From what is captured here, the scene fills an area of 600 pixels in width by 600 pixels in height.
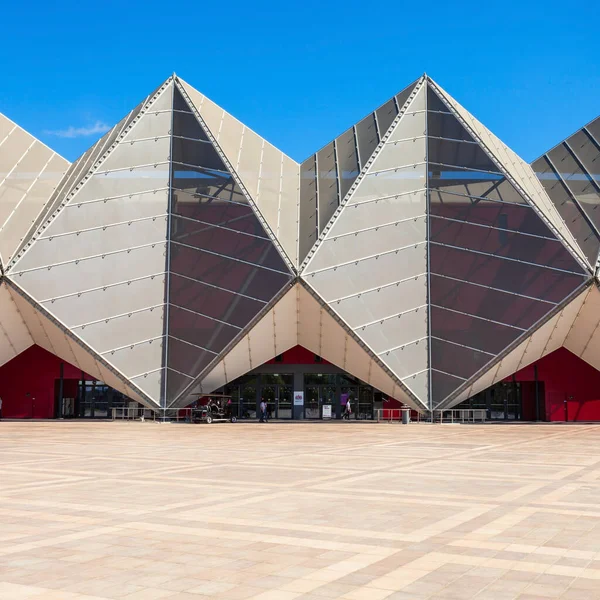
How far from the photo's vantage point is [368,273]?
31.7 m

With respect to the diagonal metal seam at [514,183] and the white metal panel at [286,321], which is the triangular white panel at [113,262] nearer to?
the white metal panel at [286,321]

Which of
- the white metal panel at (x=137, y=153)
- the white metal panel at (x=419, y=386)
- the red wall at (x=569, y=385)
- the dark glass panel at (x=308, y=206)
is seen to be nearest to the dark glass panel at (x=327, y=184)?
the dark glass panel at (x=308, y=206)

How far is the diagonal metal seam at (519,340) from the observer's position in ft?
98.9

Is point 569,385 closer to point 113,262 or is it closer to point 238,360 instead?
point 238,360

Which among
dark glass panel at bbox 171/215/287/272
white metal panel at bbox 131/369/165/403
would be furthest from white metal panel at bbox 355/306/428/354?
white metal panel at bbox 131/369/165/403

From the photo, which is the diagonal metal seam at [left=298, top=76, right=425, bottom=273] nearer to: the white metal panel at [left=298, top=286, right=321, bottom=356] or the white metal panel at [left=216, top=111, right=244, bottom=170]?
the white metal panel at [left=298, top=286, right=321, bottom=356]

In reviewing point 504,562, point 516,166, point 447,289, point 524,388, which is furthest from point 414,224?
point 504,562

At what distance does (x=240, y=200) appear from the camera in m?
A: 32.2

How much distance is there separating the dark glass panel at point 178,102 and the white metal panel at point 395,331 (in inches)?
503

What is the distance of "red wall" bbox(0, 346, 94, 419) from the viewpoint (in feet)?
118

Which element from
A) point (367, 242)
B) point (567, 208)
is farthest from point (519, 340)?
point (567, 208)

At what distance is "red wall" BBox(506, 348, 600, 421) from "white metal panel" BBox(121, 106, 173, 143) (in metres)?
19.8

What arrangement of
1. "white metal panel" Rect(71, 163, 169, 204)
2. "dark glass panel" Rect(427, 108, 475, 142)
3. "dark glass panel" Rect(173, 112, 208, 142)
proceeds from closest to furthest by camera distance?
"white metal panel" Rect(71, 163, 169, 204)
"dark glass panel" Rect(427, 108, 475, 142)
"dark glass panel" Rect(173, 112, 208, 142)

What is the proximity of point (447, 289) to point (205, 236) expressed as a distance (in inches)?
400
